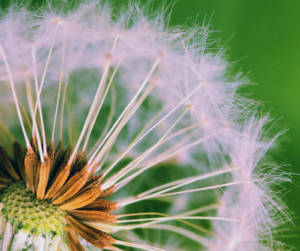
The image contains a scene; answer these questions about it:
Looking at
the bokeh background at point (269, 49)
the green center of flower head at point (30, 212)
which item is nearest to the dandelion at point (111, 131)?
the green center of flower head at point (30, 212)

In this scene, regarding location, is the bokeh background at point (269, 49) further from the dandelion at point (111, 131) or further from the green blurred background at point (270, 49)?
the dandelion at point (111, 131)

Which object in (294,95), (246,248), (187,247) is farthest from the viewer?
(294,95)

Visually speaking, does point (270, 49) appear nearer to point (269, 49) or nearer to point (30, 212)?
point (269, 49)

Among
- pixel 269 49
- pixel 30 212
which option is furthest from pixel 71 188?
pixel 269 49

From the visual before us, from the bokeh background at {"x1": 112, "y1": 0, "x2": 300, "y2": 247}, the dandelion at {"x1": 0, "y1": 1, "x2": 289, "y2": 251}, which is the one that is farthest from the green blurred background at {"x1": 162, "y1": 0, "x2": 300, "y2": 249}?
the dandelion at {"x1": 0, "y1": 1, "x2": 289, "y2": 251}

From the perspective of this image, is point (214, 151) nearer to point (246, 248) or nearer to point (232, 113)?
point (232, 113)

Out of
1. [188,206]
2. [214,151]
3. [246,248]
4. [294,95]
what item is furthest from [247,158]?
[294,95]

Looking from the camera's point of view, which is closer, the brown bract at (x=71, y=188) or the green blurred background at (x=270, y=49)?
the brown bract at (x=71, y=188)

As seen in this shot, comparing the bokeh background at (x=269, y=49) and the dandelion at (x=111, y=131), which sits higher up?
the bokeh background at (x=269, y=49)
